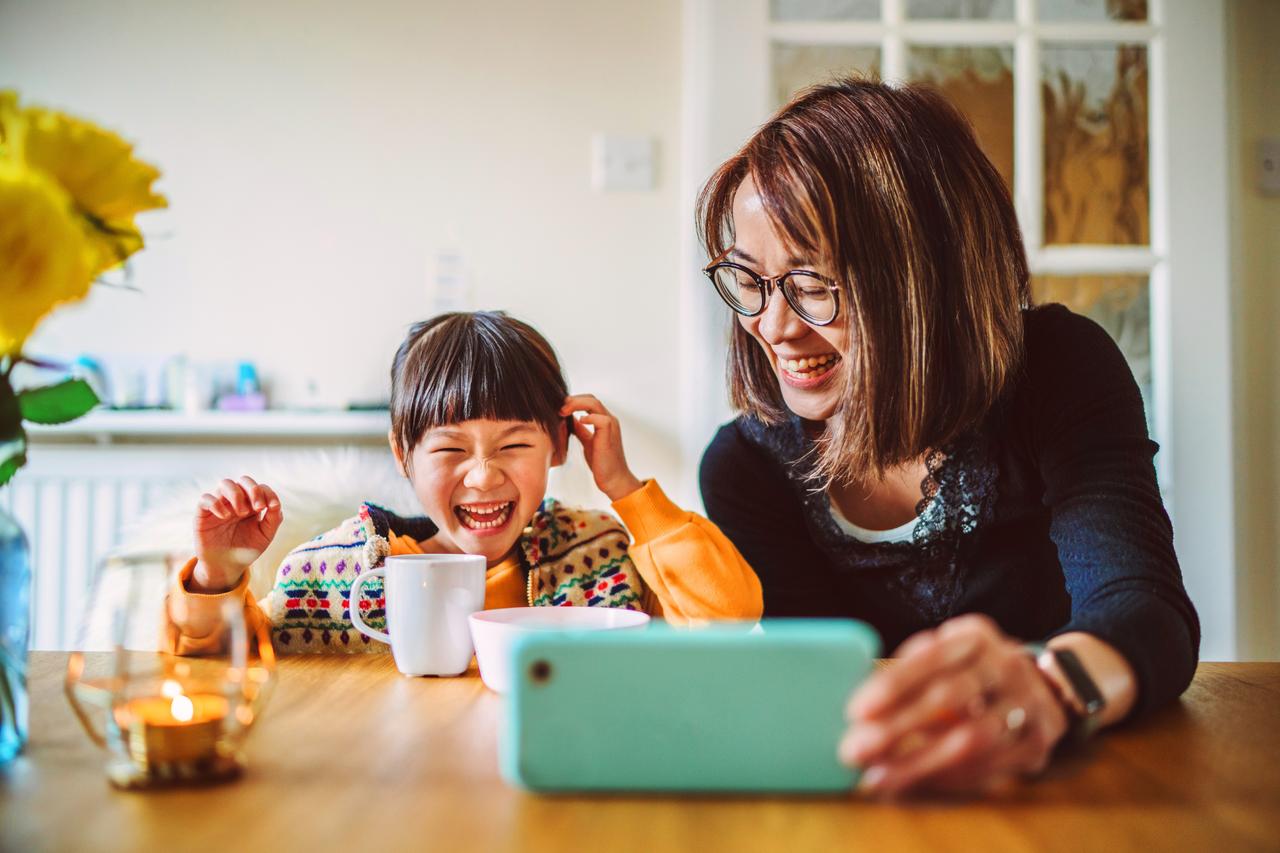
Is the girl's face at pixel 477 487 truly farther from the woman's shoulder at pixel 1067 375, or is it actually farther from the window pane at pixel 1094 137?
the window pane at pixel 1094 137

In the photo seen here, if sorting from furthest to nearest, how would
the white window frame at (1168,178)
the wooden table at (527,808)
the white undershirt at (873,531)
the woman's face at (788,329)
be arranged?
1. the white window frame at (1168,178)
2. the white undershirt at (873,531)
3. the woman's face at (788,329)
4. the wooden table at (527,808)

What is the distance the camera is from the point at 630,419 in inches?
85.9

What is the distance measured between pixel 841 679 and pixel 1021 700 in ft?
0.35

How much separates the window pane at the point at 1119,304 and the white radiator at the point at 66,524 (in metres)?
1.89

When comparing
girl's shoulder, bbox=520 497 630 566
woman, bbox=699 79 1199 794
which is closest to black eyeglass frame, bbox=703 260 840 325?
woman, bbox=699 79 1199 794

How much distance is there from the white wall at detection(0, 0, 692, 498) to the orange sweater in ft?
3.37

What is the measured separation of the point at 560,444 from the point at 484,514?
14 centimetres

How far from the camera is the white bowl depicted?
2.41ft

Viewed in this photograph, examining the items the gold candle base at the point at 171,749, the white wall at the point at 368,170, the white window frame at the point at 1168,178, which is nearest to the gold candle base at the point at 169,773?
the gold candle base at the point at 171,749

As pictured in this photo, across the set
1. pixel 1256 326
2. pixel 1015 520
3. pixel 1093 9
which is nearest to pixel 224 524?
pixel 1015 520

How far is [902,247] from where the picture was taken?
101 centimetres

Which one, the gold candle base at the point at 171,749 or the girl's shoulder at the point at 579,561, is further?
the girl's shoulder at the point at 579,561

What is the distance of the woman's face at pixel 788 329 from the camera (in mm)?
1034

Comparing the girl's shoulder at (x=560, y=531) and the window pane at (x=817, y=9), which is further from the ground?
the window pane at (x=817, y=9)
